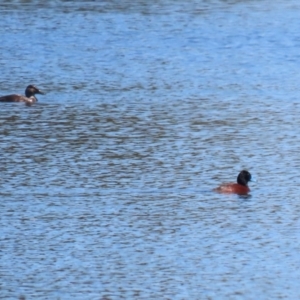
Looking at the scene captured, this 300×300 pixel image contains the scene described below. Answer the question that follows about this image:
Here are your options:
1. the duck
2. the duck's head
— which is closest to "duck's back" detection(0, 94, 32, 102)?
the duck's head

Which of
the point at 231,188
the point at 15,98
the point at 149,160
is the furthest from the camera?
the point at 15,98

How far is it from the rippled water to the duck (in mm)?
133

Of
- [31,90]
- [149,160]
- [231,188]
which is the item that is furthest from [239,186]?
[31,90]

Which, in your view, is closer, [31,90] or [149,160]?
[149,160]

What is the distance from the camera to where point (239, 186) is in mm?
14305

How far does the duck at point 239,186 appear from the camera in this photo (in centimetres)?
1423

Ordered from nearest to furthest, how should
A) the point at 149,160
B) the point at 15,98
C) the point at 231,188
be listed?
1. the point at 231,188
2. the point at 149,160
3. the point at 15,98

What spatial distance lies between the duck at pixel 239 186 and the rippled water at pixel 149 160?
5.2 inches

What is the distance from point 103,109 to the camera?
1981 centimetres

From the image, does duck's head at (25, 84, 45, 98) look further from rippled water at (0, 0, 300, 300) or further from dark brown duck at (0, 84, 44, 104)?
rippled water at (0, 0, 300, 300)

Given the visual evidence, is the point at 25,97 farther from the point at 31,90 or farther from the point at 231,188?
the point at 231,188

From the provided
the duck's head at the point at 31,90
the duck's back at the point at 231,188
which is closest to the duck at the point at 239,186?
the duck's back at the point at 231,188

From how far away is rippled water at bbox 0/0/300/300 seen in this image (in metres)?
11.4

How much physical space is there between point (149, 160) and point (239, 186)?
205 centimetres
